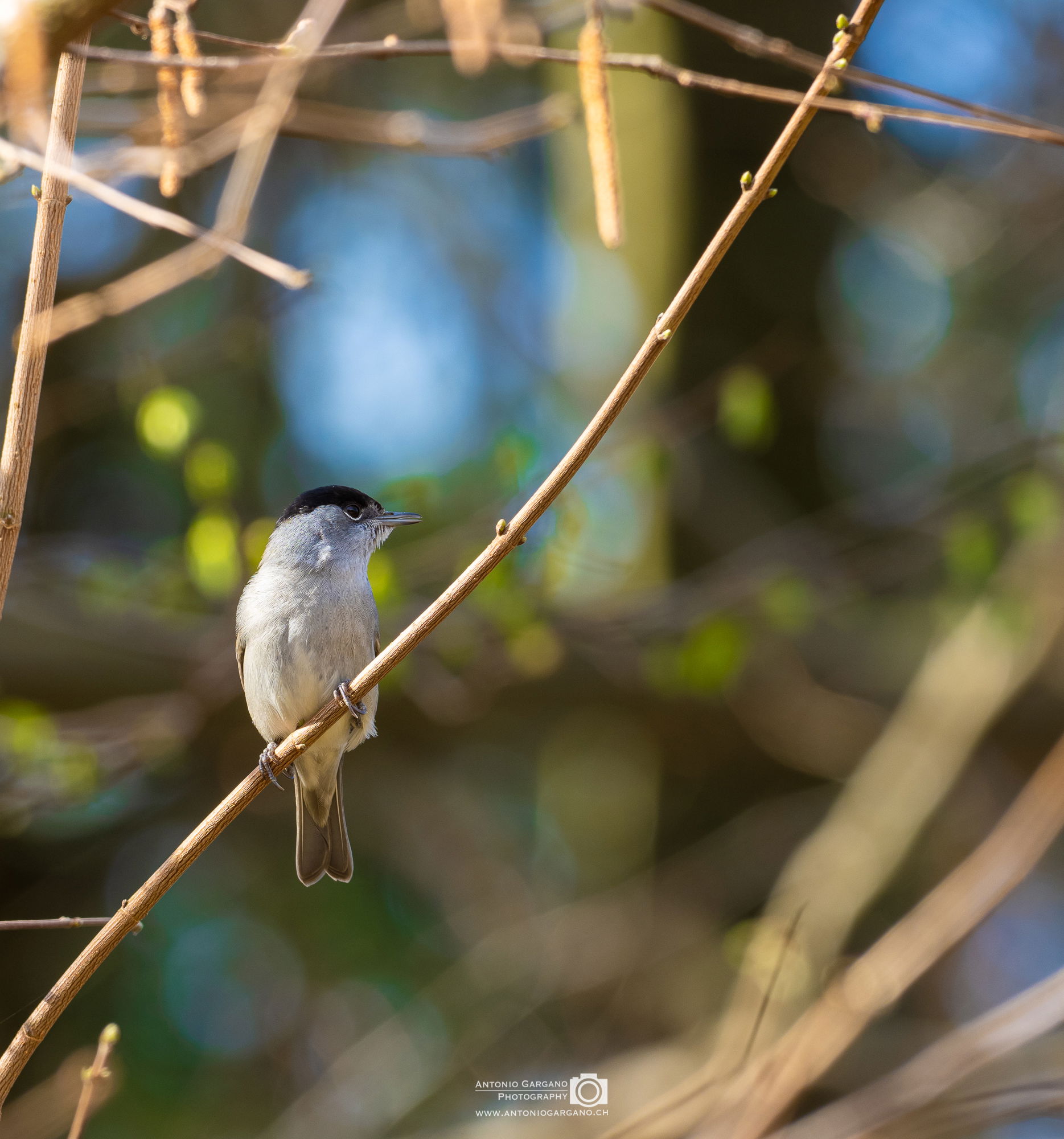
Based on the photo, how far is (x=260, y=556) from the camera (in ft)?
15.4

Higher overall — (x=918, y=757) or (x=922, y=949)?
(x=918, y=757)

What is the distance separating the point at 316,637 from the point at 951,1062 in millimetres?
2583

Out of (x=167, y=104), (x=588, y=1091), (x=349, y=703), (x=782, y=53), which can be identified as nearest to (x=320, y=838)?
(x=588, y=1091)

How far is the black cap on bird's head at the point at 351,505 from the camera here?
4.40 meters

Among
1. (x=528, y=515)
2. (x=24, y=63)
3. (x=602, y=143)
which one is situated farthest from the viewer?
(x=602, y=143)

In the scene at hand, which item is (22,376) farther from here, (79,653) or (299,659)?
(79,653)

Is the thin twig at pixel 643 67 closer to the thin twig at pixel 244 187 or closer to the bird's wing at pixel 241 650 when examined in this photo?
the thin twig at pixel 244 187

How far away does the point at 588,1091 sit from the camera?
5.16 meters

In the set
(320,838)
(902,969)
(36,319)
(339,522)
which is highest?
(339,522)

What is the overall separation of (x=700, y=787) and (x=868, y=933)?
130 cm

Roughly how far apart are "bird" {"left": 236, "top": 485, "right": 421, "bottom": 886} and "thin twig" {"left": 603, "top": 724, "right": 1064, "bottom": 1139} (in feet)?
6.63

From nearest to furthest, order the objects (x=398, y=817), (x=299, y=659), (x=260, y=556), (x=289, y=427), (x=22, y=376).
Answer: (x=22, y=376), (x=299, y=659), (x=260, y=556), (x=398, y=817), (x=289, y=427)

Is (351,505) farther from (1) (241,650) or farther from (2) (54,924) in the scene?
(2) (54,924)

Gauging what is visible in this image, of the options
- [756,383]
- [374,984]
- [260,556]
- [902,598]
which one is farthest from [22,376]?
[374,984]
